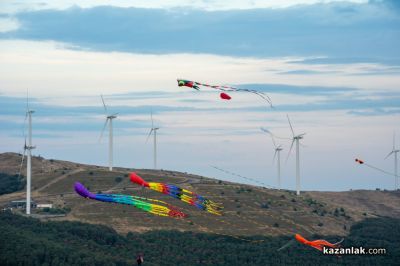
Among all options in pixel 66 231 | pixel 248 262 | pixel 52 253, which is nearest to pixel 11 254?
pixel 52 253

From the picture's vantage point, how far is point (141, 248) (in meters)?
162

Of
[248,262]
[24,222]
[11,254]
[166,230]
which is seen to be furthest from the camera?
[166,230]

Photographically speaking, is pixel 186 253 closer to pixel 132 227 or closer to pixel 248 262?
pixel 248 262

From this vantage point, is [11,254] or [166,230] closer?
[11,254]

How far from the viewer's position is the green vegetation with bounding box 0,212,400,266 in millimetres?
135637

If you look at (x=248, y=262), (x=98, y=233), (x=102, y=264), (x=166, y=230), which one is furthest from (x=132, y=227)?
(x=102, y=264)

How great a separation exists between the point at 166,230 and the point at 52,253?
57907 mm

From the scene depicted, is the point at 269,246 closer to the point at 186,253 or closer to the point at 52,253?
the point at 186,253

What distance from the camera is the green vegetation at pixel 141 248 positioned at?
136m

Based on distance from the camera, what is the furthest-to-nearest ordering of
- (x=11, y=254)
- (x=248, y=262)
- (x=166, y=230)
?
(x=166, y=230) < (x=248, y=262) < (x=11, y=254)

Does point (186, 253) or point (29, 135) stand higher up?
point (29, 135)

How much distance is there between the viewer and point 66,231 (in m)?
165

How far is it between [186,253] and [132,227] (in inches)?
1455

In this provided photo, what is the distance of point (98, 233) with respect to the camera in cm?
16712
